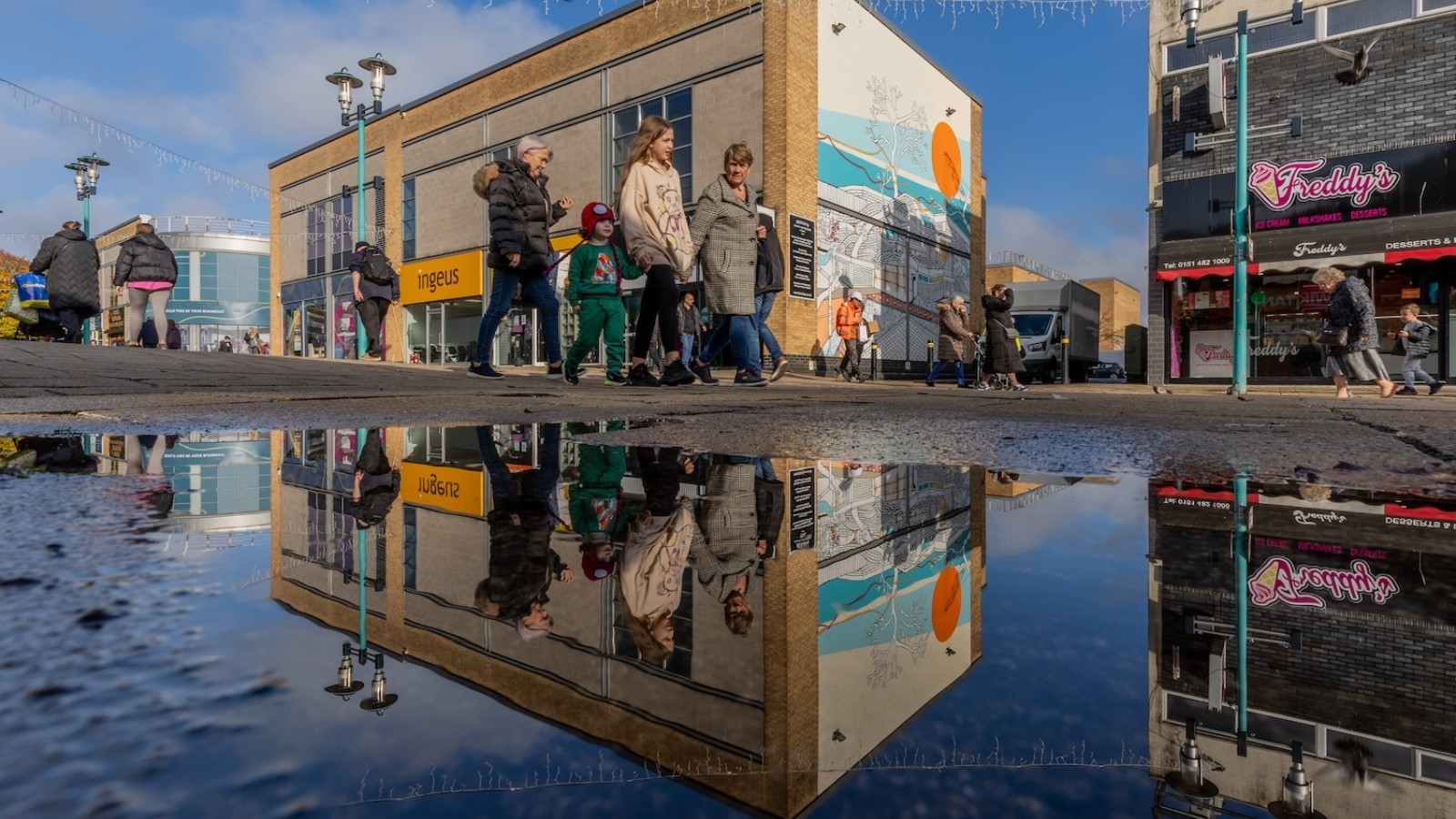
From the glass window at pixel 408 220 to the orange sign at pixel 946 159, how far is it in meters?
15.7

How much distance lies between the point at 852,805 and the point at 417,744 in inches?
12.9

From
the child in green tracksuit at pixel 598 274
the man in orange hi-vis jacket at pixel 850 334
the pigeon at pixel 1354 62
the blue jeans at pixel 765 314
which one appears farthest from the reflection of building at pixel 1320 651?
the pigeon at pixel 1354 62

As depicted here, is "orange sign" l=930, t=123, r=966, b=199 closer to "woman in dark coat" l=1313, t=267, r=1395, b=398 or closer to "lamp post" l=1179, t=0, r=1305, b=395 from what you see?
"lamp post" l=1179, t=0, r=1305, b=395

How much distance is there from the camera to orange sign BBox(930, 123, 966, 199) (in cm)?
2203

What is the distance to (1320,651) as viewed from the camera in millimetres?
899

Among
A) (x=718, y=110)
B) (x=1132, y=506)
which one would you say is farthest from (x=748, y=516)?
(x=718, y=110)

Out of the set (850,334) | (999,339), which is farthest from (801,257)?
(999,339)

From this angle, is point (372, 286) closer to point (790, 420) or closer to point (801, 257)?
point (801, 257)

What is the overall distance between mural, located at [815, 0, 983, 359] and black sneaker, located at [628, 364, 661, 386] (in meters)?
10.5

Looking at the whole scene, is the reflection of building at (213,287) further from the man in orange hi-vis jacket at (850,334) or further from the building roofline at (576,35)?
the man in orange hi-vis jacket at (850,334)

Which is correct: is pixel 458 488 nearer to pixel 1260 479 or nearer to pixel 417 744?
pixel 417 744

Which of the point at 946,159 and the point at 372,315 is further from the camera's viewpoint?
the point at 946,159

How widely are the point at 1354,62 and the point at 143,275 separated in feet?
68.8

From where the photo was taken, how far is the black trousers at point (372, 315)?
1213 centimetres
